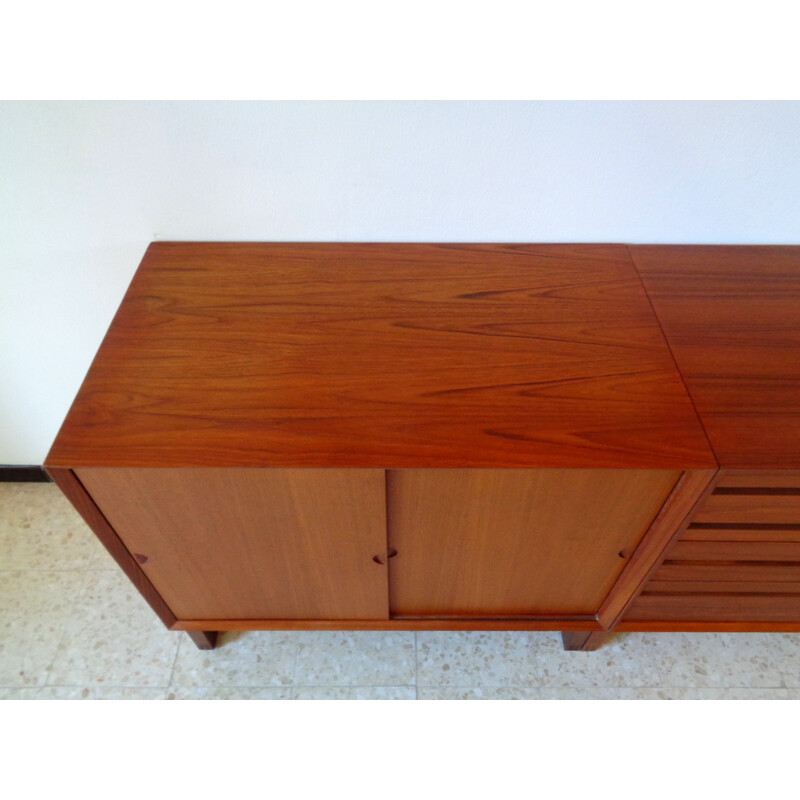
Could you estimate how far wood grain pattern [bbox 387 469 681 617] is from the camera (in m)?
0.86

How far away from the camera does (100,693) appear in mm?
1279

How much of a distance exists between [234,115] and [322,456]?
613mm

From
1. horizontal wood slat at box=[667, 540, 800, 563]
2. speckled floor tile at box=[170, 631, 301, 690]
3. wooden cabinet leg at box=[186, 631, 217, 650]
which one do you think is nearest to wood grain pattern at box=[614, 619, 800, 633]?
horizontal wood slat at box=[667, 540, 800, 563]

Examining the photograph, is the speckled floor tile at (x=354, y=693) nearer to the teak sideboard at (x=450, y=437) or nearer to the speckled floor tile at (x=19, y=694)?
the teak sideboard at (x=450, y=437)

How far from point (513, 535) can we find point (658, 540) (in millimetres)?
251

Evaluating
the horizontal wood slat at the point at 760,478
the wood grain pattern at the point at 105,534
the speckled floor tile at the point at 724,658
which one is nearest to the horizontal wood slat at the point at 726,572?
the horizontal wood slat at the point at 760,478

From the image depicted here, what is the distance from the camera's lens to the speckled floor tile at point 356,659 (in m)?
1.31

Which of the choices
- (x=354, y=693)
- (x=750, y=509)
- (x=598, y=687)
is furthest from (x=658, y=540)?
(x=354, y=693)

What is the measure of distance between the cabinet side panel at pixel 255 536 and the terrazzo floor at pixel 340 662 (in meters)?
0.22

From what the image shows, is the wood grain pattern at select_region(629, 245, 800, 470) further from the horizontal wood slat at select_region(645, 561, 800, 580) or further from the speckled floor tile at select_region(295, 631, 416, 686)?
the speckled floor tile at select_region(295, 631, 416, 686)

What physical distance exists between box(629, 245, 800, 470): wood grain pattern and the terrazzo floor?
2.43 feet

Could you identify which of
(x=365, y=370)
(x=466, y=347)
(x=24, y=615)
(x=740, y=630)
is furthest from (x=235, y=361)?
(x=740, y=630)

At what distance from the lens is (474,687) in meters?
1.30

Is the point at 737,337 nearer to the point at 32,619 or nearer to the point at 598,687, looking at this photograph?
the point at 598,687
